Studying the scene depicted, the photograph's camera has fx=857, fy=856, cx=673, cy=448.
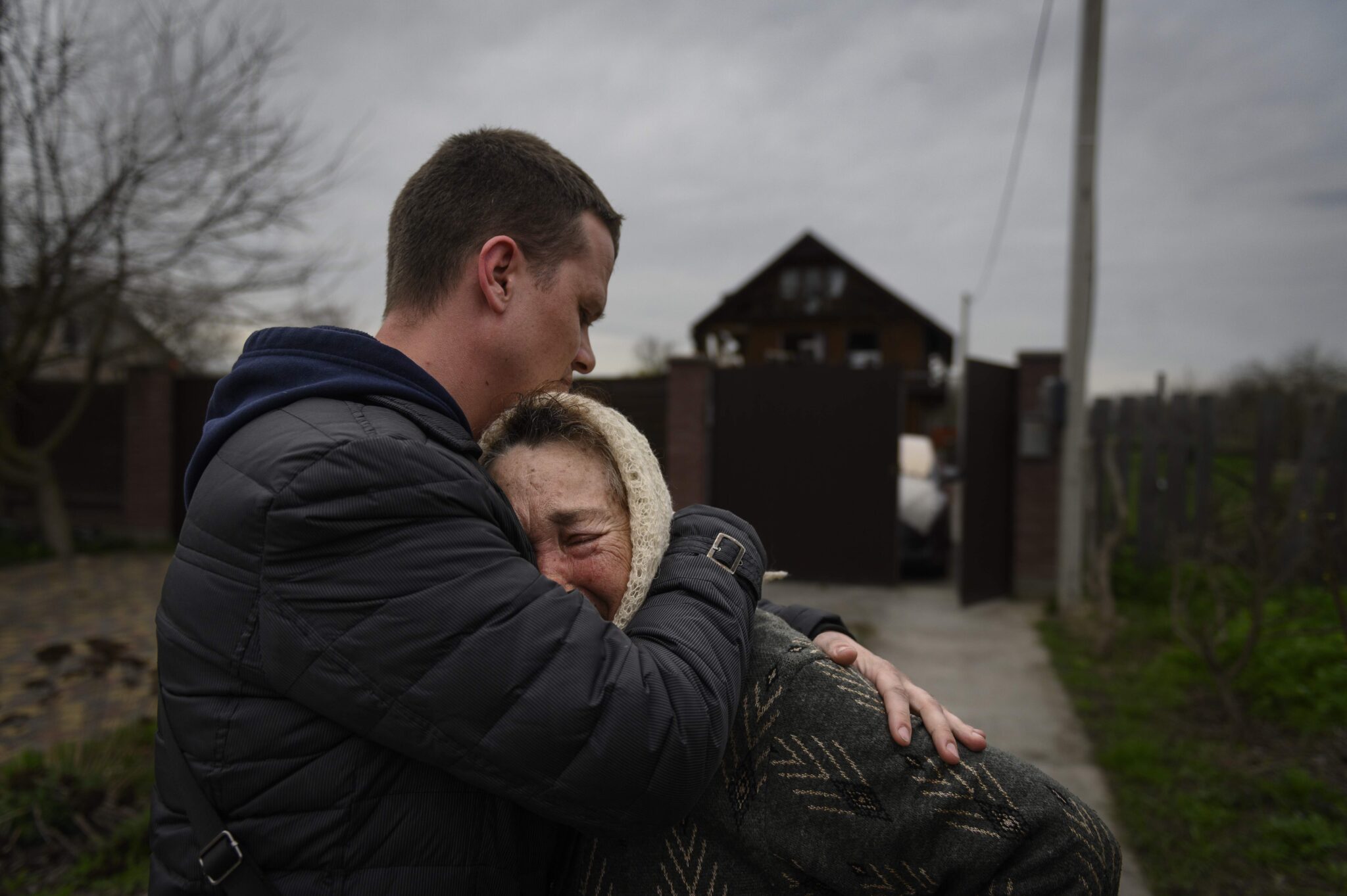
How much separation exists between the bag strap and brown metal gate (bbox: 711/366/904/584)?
25.7 feet

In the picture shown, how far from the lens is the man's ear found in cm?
137

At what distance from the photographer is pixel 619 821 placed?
1.04 metres

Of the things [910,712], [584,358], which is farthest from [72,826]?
[910,712]

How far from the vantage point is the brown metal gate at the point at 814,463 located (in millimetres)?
8836

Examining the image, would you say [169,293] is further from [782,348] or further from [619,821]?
[782,348]

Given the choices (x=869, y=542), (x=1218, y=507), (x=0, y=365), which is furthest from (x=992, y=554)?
(x=0, y=365)

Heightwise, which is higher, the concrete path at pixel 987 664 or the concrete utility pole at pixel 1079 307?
the concrete utility pole at pixel 1079 307

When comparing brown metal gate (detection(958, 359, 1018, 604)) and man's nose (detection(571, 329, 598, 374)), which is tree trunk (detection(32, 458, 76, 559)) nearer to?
brown metal gate (detection(958, 359, 1018, 604))

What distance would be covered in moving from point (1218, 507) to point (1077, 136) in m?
3.22

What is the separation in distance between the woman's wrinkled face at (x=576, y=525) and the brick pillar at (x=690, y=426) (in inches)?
308

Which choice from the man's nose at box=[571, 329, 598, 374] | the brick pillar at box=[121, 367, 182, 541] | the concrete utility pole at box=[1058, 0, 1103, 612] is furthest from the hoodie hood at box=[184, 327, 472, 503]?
the brick pillar at box=[121, 367, 182, 541]

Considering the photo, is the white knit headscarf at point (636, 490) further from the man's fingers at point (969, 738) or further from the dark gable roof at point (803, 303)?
the dark gable roof at point (803, 303)

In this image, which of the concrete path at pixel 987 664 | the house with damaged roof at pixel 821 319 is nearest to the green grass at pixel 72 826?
the concrete path at pixel 987 664

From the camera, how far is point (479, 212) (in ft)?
4.57
